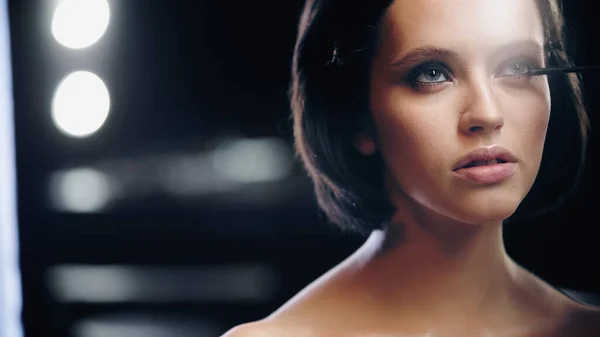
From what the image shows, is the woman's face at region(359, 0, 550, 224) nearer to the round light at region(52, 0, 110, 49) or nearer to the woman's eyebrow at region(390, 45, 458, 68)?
the woman's eyebrow at region(390, 45, 458, 68)

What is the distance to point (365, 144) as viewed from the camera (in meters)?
1.19

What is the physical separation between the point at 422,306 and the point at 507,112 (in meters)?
0.40

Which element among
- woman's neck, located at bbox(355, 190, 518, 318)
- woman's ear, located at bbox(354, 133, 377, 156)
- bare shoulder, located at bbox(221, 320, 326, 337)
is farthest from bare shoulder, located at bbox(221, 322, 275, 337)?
woman's ear, located at bbox(354, 133, 377, 156)

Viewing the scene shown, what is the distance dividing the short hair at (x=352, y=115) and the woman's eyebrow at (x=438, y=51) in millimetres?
55

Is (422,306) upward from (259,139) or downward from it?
downward

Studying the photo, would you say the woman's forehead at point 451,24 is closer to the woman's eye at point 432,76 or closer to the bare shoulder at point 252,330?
the woman's eye at point 432,76

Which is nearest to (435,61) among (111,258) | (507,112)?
(507,112)

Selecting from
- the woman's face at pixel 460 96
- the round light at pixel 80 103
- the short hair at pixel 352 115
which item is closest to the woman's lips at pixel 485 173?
the woman's face at pixel 460 96

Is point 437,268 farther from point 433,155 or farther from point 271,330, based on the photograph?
point 271,330

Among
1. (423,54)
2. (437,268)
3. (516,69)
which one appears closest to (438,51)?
(423,54)

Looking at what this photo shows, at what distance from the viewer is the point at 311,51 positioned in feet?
3.86

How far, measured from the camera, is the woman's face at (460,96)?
1.09m

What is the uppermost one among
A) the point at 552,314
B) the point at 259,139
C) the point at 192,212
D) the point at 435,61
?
the point at 435,61

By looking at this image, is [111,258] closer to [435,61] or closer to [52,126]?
[52,126]
